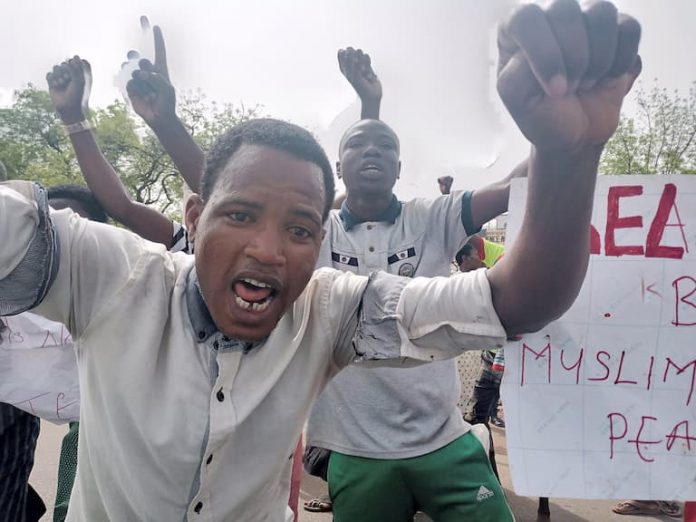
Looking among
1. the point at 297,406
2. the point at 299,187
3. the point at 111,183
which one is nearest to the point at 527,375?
the point at 297,406

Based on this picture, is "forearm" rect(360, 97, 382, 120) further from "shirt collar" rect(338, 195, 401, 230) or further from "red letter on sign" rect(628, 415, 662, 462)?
"red letter on sign" rect(628, 415, 662, 462)

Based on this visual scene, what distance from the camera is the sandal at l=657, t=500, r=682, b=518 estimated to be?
3.51 meters

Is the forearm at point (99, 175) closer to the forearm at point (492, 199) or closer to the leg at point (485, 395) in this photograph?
the forearm at point (492, 199)

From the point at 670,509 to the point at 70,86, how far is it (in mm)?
4268

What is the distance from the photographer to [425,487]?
1.96 meters

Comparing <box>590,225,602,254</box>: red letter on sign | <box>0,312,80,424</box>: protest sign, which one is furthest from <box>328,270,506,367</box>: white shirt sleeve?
<box>0,312,80,424</box>: protest sign

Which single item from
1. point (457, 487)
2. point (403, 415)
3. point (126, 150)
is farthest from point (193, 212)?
point (126, 150)

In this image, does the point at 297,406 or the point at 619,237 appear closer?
the point at 297,406

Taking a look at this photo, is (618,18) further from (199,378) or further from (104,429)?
(104,429)

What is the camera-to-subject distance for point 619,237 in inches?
61.1

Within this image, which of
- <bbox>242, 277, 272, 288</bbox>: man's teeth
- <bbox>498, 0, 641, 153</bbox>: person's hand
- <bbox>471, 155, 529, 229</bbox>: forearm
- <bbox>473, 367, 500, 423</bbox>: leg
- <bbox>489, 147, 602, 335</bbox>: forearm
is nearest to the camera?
<bbox>498, 0, 641, 153</bbox>: person's hand

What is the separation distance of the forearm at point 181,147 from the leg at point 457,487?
139 cm

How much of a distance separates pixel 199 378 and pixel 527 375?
983mm

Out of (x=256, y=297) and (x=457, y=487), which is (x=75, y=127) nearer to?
(x=256, y=297)
